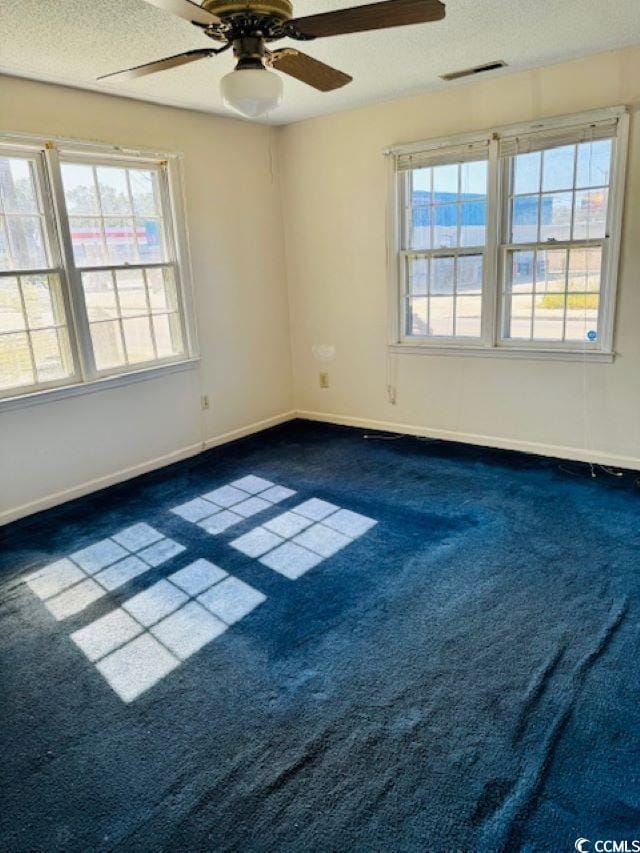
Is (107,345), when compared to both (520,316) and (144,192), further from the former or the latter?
(520,316)

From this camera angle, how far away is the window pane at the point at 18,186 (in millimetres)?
3275

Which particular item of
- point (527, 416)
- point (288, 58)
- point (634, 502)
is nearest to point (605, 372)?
point (527, 416)

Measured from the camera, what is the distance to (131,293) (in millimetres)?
3984

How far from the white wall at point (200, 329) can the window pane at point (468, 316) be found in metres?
1.67

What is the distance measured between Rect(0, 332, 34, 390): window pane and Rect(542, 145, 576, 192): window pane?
11.4 feet

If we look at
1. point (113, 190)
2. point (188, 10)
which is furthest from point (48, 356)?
point (188, 10)

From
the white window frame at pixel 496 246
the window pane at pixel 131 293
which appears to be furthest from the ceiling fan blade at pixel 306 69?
the window pane at pixel 131 293

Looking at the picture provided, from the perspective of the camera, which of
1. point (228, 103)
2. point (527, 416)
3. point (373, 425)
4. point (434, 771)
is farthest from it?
point (373, 425)

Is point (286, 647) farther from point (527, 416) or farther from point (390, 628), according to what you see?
point (527, 416)

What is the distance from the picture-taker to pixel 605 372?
376 centimetres

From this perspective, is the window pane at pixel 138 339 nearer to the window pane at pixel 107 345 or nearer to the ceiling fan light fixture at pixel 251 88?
the window pane at pixel 107 345

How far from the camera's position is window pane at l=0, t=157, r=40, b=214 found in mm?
3275

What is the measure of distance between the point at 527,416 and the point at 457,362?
0.66 meters

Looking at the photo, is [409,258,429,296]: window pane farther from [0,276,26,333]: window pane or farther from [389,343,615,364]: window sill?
[0,276,26,333]: window pane
